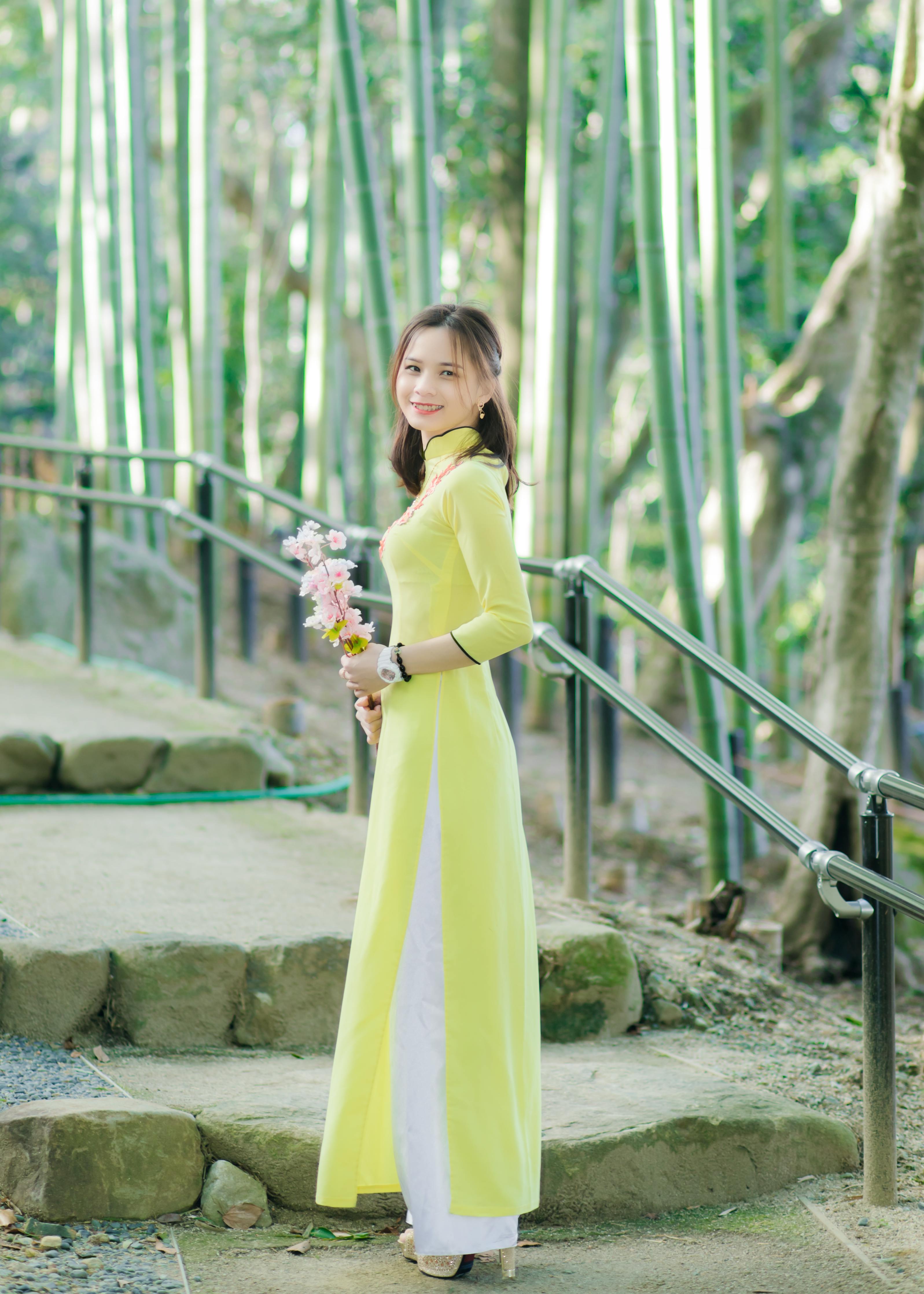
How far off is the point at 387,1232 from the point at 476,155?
800 centimetres

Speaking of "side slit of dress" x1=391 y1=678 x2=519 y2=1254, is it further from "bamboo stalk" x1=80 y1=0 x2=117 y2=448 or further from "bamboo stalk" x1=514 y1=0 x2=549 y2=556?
"bamboo stalk" x1=80 y1=0 x2=117 y2=448

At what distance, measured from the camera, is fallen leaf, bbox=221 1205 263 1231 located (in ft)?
7.40

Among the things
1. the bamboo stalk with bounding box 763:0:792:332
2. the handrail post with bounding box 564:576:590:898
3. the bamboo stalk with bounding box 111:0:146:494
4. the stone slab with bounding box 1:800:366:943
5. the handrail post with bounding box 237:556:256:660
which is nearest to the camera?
the stone slab with bounding box 1:800:366:943

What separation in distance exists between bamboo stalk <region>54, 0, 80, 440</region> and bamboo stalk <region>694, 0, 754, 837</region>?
4493 millimetres

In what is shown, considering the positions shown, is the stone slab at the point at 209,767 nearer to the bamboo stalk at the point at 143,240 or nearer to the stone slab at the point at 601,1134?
the stone slab at the point at 601,1134

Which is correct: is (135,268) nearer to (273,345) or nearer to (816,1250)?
(816,1250)

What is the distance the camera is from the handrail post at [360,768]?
4.18 metres

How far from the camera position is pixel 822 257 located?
10.7 meters

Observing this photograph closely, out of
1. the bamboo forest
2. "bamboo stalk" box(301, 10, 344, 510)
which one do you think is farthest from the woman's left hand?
"bamboo stalk" box(301, 10, 344, 510)

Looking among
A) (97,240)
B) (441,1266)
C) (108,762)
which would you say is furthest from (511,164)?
(441,1266)

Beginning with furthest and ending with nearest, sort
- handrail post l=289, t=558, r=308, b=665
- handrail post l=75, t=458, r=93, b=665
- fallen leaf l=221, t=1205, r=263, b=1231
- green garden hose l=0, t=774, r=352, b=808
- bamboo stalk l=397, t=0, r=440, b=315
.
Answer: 1. handrail post l=289, t=558, r=308, b=665
2. handrail post l=75, t=458, r=93, b=665
3. bamboo stalk l=397, t=0, r=440, b=315
4. green garden hose l=0, t=774, r=352, b=808
5. fallen leaf l=221, t=1205, r=263, b=1231

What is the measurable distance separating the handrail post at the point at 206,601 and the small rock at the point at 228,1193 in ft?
9.80

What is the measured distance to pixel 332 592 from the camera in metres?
2.15

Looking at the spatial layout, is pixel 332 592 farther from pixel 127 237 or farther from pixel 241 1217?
pixel 127 237
